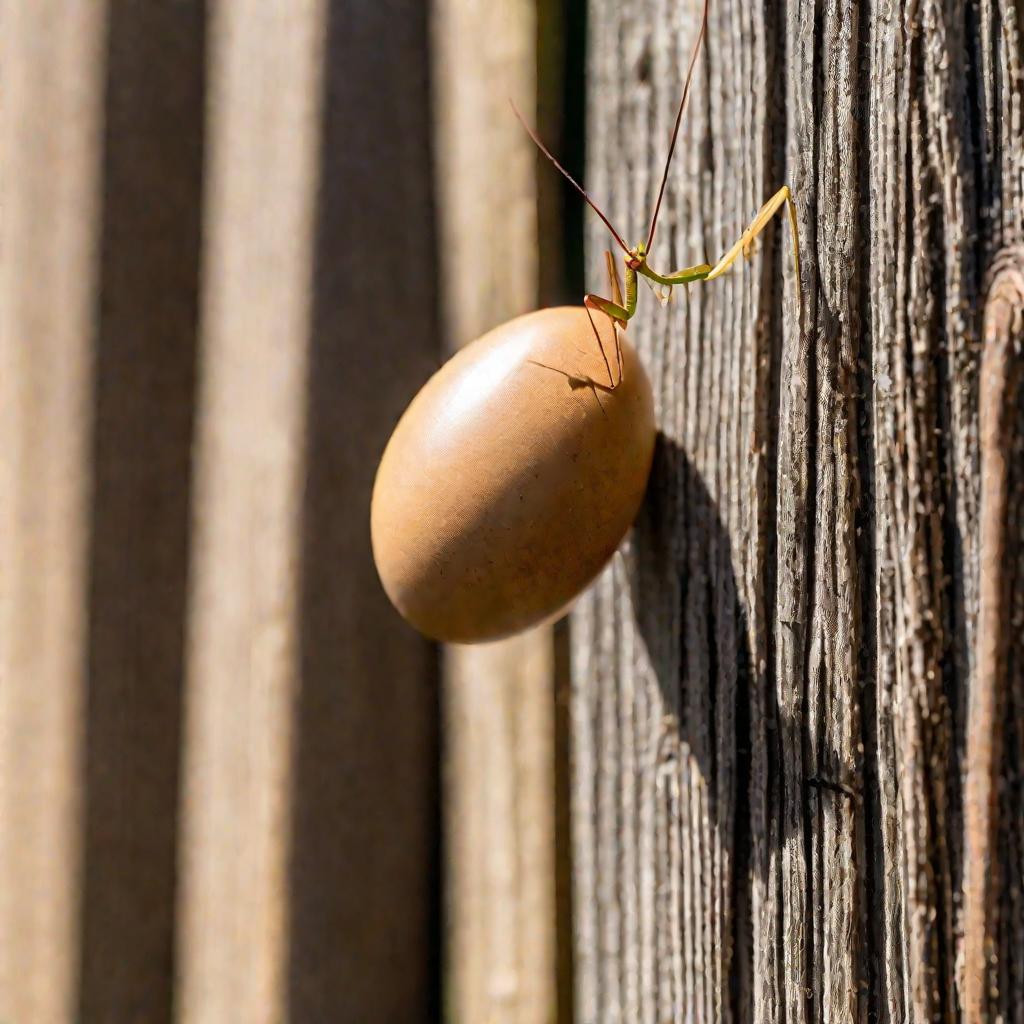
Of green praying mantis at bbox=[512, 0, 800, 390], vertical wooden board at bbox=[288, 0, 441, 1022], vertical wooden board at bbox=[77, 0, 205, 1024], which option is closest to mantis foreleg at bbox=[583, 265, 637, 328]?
green praying mantis at bbox=[512, 0, 800, 390]

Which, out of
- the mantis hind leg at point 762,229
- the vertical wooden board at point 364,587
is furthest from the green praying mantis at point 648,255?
the vertical wooden board at point 364,587

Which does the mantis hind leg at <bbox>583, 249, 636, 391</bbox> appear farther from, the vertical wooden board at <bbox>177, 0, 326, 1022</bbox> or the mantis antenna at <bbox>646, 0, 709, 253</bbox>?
the vertical wooden board at <bbox>177, 0, 326, 1022</bbox>

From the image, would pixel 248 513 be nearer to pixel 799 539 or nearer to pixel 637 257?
pixel 637 257

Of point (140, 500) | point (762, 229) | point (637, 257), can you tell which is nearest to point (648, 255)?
point (637, 257)

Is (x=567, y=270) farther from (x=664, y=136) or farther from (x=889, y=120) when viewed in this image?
(x=889, y=120)

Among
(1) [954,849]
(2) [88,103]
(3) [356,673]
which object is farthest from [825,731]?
(2) [88,103]

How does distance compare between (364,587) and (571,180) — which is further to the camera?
(364,587)
